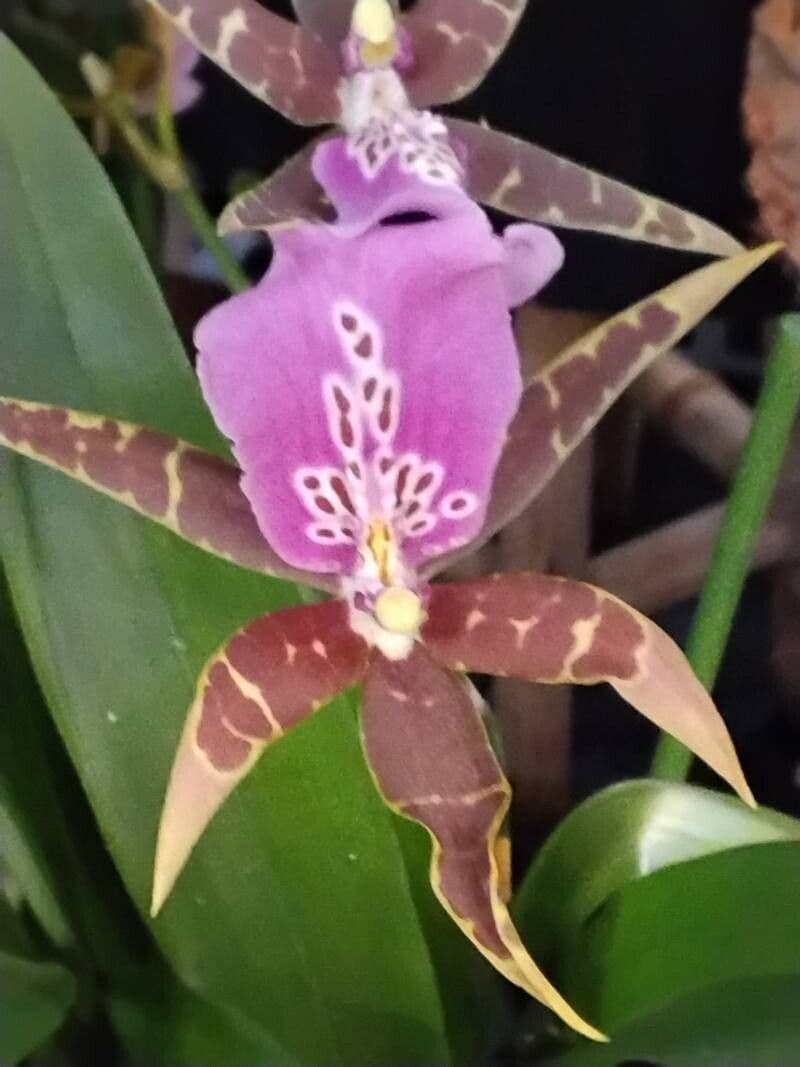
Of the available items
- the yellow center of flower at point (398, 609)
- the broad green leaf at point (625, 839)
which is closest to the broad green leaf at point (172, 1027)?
the broad green leaf at point (625, 839)

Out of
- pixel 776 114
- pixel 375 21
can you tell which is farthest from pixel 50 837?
pixel 776 114

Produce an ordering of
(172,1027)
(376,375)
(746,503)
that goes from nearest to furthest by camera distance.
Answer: (376,375)
(746,503)
(172,1027)

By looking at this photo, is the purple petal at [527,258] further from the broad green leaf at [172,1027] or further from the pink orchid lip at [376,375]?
the broad green leaf at [172,1027]

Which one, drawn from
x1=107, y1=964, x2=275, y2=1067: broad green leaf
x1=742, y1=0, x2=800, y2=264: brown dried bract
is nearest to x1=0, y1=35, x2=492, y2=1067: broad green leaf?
x1=107, y1=964, x2=275, y2=1067: broad green leaf

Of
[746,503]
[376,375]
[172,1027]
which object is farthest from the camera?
[172,1027]

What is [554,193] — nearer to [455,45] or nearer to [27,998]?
[455,45]
